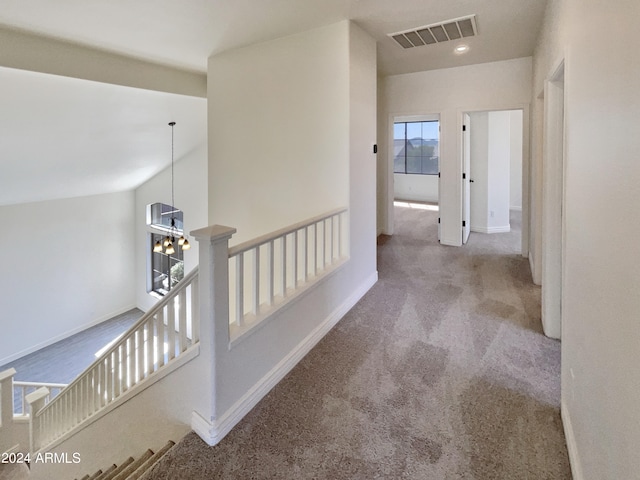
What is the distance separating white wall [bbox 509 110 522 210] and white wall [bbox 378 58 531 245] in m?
3.28

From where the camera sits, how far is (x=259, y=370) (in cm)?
217

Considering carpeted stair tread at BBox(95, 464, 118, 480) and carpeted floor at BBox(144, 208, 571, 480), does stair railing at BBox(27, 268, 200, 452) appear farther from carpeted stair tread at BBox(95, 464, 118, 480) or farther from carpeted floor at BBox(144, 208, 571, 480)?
carpeted floor at BBox(144, 208, 571, 480)

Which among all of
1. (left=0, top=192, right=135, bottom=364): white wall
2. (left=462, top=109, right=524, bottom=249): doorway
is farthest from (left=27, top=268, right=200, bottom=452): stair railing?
(left=462, top=109, right=524, bottom=249): doorway

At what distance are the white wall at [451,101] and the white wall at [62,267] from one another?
6.34 metres

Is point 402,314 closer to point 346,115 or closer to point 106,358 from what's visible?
point 346,115

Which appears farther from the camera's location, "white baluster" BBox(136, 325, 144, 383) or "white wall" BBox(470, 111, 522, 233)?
"white wall" BBox(470, 111, 522, 233)

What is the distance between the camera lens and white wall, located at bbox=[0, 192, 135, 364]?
23.1 ft

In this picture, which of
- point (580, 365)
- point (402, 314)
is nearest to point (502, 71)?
point (402, 314)

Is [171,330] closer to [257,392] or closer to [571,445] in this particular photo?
[257,392]

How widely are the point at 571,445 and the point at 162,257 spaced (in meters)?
9.00

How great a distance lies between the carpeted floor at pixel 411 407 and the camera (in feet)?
5.47

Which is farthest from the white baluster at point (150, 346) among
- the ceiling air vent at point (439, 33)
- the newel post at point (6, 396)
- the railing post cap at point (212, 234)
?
the ceiling air vent at point (439, 33)

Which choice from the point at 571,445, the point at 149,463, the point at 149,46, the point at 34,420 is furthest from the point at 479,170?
the point at 34,420

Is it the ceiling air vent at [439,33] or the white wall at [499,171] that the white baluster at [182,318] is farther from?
the white wall at [499,171]
